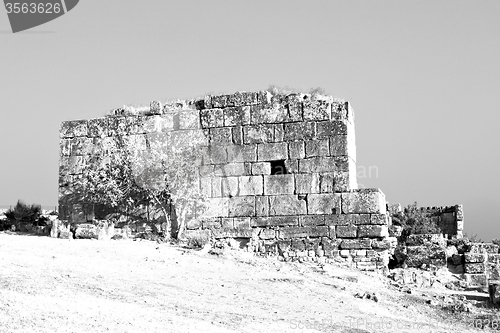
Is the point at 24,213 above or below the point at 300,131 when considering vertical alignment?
below

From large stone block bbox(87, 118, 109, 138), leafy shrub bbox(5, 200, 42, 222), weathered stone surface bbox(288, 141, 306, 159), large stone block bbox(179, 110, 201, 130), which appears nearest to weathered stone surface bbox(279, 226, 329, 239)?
weathered stone surface bbox(288, 141, 306, 159)

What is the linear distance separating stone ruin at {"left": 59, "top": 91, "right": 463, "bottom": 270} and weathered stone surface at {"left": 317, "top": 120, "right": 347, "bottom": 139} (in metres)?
0.02

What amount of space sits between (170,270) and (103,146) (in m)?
5.26

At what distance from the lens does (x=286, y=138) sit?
527 inches

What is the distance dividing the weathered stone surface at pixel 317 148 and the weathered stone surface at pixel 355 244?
1649 mm

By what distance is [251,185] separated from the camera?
13406mm

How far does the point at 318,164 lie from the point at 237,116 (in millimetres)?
1826

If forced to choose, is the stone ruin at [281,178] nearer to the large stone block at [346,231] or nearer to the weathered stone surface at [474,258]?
the large stone block at [346,231]

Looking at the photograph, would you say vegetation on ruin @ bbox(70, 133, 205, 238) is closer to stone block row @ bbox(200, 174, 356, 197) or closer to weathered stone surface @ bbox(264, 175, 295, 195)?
stone block row @ bbox(200, 174, 356, 197)

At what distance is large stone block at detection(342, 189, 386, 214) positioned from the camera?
1291 centimetres

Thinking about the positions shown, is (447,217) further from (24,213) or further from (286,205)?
(24,213)

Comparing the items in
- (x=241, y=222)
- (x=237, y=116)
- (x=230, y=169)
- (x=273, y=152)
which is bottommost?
(x=241, y=222)

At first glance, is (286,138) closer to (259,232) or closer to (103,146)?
(259,232)

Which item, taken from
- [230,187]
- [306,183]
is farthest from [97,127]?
[306,183]
